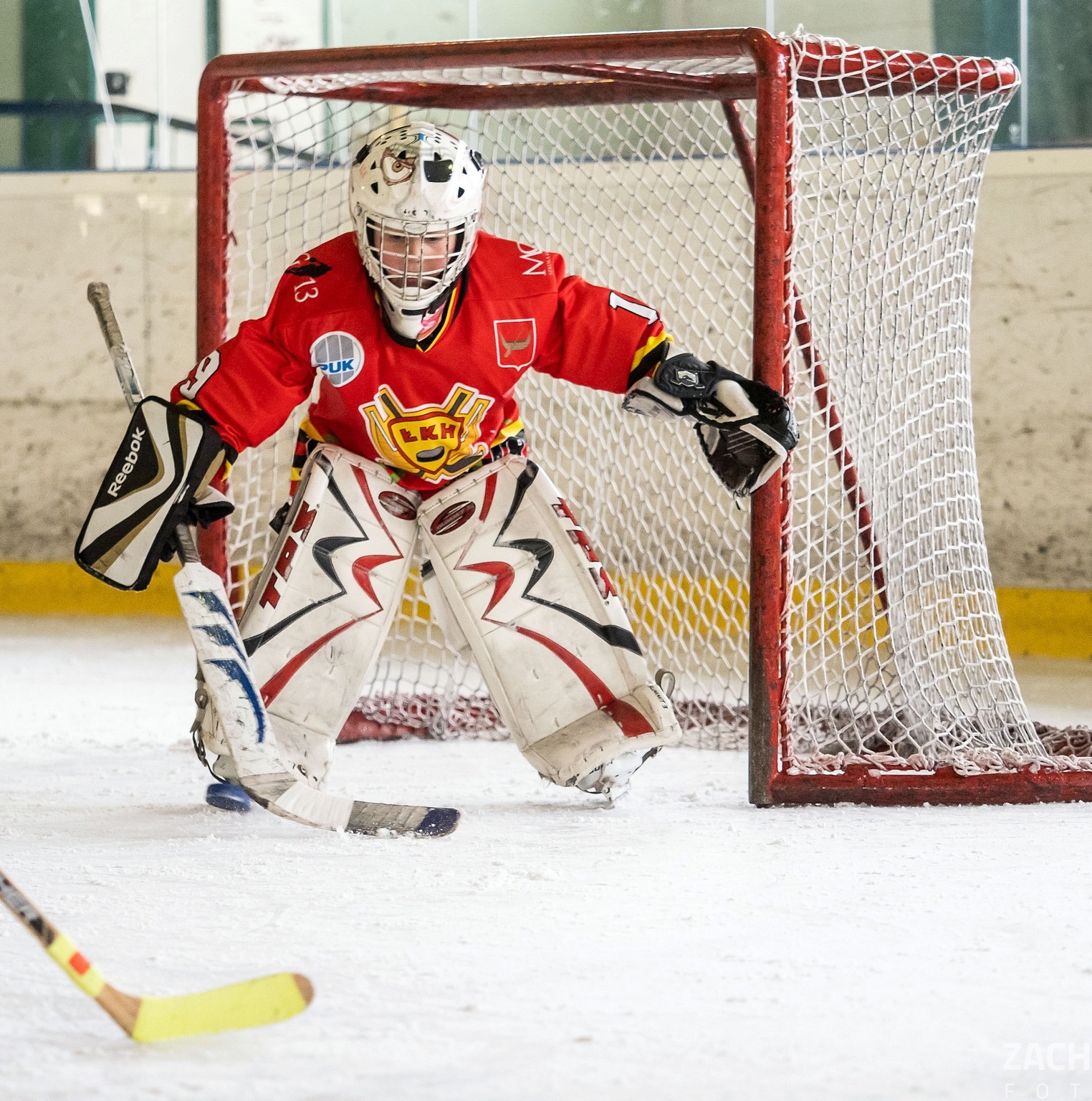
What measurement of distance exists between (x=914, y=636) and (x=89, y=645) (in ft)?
8.55

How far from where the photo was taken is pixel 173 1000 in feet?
4.29

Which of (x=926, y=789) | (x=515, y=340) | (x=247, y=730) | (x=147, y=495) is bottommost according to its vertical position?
(x=926, y=789)

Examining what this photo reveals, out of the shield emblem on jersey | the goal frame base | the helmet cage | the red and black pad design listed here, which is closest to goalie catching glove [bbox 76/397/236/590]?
the red and black pad design

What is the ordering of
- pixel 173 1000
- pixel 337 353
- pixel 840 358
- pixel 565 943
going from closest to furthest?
pixel 173 1000 → pixel 565 943 → pixel 337 353 → pixel 840 358

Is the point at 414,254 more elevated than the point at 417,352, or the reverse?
the point at 414,254

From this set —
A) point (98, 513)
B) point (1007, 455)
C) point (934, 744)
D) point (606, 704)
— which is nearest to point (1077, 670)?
point (1007, 455)

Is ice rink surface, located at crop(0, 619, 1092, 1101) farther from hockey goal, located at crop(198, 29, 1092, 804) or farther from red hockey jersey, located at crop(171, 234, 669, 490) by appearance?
red hockey jersey, located at crop(171, 234, 669, 490)

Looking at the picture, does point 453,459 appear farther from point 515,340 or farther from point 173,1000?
point 173,1000

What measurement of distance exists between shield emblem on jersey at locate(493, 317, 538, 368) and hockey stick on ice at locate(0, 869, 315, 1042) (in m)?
1.12

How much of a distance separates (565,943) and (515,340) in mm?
999

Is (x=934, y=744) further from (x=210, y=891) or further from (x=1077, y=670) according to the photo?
(x=1077, y=670)

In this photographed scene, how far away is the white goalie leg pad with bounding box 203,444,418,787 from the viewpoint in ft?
7.09

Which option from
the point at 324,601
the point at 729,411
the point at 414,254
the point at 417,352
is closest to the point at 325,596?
the point at 324,601

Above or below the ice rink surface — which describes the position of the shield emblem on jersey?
above
